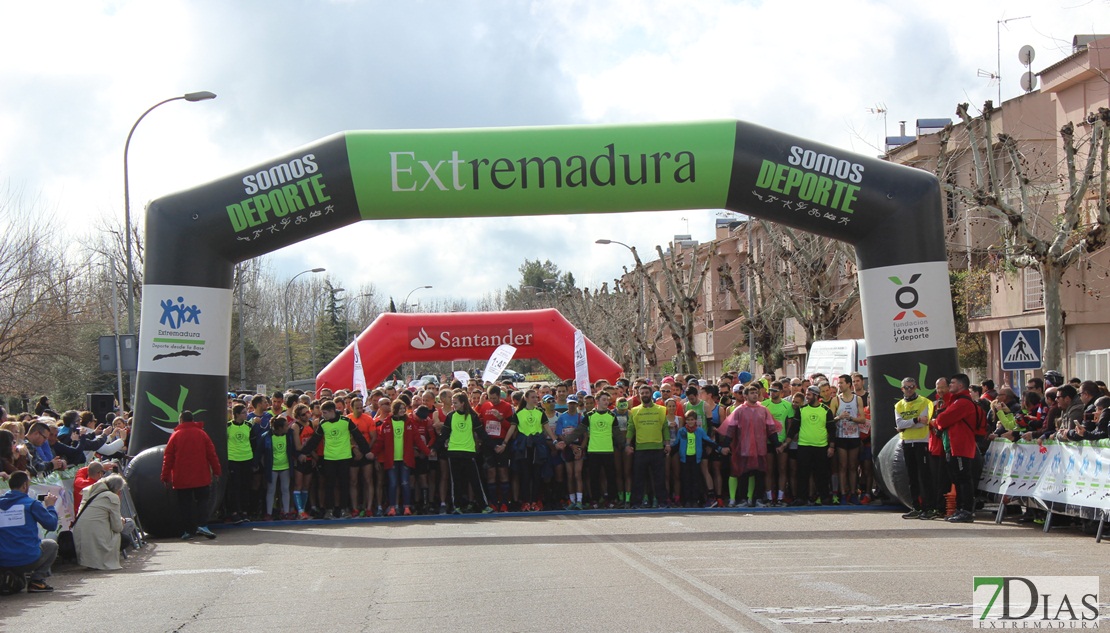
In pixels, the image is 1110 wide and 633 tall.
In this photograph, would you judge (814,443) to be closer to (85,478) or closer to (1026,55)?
(85,478)

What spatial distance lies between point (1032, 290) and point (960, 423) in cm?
2094

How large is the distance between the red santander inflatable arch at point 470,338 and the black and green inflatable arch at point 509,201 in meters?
13.7

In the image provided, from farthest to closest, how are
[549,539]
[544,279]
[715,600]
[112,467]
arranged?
[544,279], [112,467], [549,539], [715,600]

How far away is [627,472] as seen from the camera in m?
17.0

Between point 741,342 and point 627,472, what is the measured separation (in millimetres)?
47877

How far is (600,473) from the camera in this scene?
17047 millimetres

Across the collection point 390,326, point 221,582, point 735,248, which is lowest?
point 221,582

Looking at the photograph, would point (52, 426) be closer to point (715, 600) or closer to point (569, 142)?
point (569, 142)

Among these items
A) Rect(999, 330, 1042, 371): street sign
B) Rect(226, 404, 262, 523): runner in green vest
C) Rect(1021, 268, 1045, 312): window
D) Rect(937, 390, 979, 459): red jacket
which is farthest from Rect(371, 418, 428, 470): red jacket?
Rect(1021, 268, 1045, 312): window

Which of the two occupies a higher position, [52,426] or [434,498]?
[52,426]

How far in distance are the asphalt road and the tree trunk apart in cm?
471

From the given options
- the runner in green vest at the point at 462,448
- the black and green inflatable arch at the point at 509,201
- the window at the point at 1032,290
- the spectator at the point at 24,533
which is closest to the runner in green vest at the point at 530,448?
the runner in green vest at the point at 462,448

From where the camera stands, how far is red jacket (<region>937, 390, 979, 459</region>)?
14.2 meters

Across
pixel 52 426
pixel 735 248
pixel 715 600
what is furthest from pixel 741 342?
pixel 715 600
